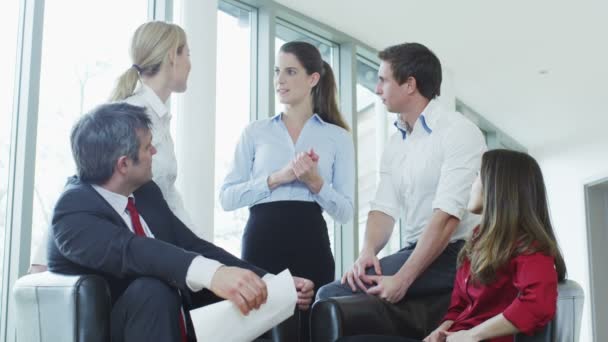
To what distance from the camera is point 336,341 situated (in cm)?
206

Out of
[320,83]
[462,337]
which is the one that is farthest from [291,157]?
[462,337]

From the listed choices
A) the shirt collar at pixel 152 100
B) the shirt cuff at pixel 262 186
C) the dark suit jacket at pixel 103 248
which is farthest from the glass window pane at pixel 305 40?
the dark suit jacket at pixel 103 248

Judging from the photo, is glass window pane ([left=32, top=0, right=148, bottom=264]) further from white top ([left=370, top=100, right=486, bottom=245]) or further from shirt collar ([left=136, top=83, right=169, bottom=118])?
white top ([left=370, top=100, right=486, bottom=245])

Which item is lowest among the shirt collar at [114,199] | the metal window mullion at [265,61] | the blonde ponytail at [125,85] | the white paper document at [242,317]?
the white paper document at [242,317]

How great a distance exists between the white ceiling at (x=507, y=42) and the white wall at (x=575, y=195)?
2.78 feet

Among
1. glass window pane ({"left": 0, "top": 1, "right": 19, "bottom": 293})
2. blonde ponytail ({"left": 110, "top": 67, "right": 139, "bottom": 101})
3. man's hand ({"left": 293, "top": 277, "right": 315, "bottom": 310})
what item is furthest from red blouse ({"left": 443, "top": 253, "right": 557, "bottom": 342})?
glass window pane ({"left": 0, "top": 1, "right": 19, "bottom": 293})

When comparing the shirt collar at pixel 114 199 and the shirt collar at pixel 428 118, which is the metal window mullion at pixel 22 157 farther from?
the shirt collar at pixel 428 118

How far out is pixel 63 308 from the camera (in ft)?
5.54

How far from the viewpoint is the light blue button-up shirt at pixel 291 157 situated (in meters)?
3.01

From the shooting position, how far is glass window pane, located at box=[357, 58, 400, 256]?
6191mm

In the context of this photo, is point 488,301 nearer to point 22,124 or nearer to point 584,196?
point 22,124

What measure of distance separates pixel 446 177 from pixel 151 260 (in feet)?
3.62

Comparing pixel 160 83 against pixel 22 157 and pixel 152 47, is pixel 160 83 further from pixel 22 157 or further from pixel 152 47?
pixel 22 157

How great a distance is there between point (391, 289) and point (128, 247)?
2.97 ft
